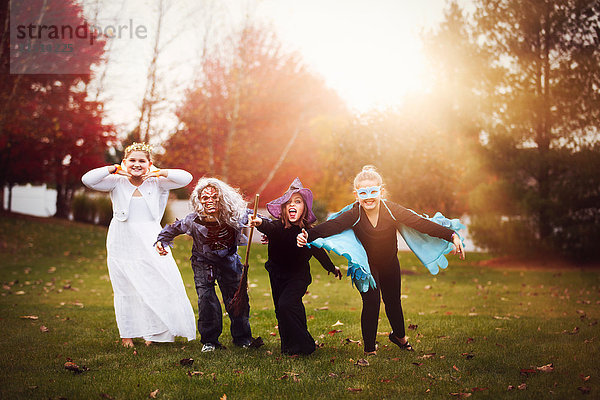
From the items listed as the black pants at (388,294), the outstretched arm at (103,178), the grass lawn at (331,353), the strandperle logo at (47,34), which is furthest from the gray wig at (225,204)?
the strandperle logo at (47,34)

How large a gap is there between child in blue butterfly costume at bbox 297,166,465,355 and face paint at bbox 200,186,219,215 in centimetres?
113

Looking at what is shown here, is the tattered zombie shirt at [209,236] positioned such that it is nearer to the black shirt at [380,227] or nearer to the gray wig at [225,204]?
the gray wig at [225,204]

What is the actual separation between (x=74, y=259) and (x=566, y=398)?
15.2 meters

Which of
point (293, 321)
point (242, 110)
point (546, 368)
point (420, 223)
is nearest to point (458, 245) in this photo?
point (420, 223)

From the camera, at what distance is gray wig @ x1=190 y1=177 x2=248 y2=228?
231 inches

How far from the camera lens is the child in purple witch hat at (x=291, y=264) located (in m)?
5.52

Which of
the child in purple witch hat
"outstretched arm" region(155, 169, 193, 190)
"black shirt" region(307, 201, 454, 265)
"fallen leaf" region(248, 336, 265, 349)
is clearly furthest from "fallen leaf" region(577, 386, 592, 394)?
"outstretched arm" region(155, 169, 193, 190)

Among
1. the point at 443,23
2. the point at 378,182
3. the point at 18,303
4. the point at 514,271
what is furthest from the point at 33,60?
the point at 514,271

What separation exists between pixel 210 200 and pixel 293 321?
162cm

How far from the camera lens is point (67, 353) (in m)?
5.70

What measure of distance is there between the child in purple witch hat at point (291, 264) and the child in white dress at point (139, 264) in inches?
46.3

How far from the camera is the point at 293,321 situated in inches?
216

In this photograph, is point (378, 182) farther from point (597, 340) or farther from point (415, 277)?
point (415, 277)

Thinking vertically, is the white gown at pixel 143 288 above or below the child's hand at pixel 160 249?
below
